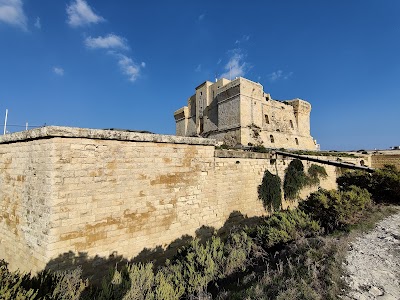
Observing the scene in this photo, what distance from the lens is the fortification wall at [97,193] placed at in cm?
457

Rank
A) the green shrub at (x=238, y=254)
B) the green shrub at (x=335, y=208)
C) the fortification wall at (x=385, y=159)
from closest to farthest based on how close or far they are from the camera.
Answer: the green shrub at (x=238, y=254) < the green shrub at (x=335, y=208) < the fortification wall at (x=385, y=159)

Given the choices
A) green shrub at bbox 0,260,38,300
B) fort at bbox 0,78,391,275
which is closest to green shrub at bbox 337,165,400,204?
fort at bbox 0,78,391,275

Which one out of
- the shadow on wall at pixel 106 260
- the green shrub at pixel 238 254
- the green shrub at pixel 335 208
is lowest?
the shadow on wall at pixel 106 260

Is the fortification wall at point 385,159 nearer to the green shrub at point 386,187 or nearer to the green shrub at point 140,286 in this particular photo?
the green shrub at point 386,187

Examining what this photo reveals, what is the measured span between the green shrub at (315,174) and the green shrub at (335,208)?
5812 mm

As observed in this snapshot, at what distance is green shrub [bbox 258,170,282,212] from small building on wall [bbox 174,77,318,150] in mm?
10620

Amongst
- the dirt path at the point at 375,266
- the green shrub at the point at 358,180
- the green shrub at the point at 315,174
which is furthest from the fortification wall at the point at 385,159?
the dirt path at the point at 375,266

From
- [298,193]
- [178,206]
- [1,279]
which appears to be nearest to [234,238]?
[178,206]

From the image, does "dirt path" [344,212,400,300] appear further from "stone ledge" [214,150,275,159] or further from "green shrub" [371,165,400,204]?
"stone ledge" [214,150,275,159]

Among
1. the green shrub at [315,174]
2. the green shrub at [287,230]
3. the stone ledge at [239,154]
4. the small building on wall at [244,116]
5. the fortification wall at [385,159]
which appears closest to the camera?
the green shrub at [287,230]

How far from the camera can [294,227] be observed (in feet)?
17.6

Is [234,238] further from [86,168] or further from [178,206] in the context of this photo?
[86,168]

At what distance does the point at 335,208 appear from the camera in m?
5.56

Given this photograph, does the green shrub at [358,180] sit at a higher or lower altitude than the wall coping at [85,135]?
lower
